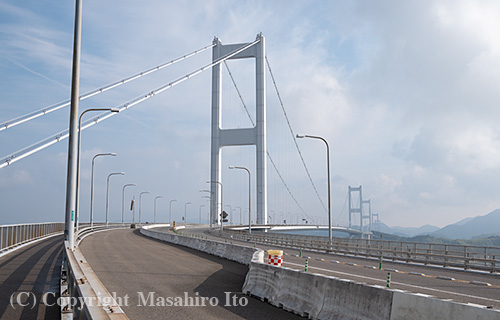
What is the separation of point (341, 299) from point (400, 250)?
26326mm

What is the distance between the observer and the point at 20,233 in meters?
30.8

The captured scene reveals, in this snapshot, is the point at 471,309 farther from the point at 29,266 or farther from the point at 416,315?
the point at 29,266

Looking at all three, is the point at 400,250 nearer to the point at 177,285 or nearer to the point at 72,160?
the point at 177,285

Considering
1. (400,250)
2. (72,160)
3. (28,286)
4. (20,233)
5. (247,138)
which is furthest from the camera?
(247,138)

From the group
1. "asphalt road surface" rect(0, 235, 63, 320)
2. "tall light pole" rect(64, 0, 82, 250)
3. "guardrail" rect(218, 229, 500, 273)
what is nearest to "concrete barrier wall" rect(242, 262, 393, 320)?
"asphalt road surface" rect(0, 235, 63, 320)

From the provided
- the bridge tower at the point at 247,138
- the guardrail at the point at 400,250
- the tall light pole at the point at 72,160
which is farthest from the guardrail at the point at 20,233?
the bridge tower at the point at 247,138

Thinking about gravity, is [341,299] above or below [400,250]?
above

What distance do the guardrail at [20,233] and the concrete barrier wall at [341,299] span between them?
15.5 m

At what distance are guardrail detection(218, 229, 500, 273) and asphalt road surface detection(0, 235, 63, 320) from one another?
1525 cm

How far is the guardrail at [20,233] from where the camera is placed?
25266 millimetres

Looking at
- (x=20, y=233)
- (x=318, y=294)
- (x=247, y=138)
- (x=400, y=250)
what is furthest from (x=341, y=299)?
(x=247, y=138)

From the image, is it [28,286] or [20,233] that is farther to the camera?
[20,233]

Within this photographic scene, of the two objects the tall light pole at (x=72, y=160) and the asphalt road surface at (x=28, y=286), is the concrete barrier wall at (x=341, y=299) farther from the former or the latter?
the tall light pole at (x=72, y=160)

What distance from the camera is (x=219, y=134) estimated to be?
3469 inches
